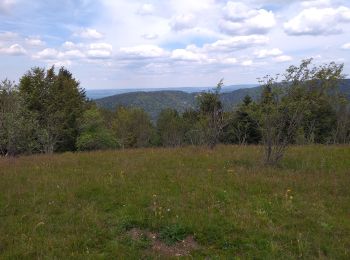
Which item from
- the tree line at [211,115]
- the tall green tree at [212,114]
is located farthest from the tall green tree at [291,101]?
the tall green tree at [212,114]

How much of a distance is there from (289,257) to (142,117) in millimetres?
71536

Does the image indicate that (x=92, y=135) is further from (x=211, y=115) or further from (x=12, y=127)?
(x=211, y=115)

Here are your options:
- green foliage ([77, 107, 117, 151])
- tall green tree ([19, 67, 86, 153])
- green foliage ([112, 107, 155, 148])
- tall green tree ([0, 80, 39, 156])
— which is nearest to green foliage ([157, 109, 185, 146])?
green foliage ([112, 107, 155, 148])

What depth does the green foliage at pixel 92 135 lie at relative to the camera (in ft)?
126

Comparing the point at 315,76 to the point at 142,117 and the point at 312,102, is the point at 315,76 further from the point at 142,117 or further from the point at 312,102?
the point at 142,117

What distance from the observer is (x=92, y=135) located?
4003 centimetres

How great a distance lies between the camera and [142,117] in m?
76.8

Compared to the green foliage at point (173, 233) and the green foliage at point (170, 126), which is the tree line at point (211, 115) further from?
the green foliage at point (170, 126)

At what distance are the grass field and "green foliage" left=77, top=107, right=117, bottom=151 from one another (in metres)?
26.6

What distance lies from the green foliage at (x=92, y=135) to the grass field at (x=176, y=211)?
1047 inches

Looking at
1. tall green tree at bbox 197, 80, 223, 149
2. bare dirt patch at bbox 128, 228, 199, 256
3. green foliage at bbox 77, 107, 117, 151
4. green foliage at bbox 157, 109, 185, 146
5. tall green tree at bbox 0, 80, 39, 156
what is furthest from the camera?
green foliage at bbox 157, 109, 185, 146

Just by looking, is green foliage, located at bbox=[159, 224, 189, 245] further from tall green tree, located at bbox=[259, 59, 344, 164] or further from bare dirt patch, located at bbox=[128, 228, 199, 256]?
tall green tree, located at bbox=[259, 59, 344, 164]

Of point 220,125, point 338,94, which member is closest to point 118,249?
point 338,94

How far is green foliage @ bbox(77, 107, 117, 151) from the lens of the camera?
1512 inches
